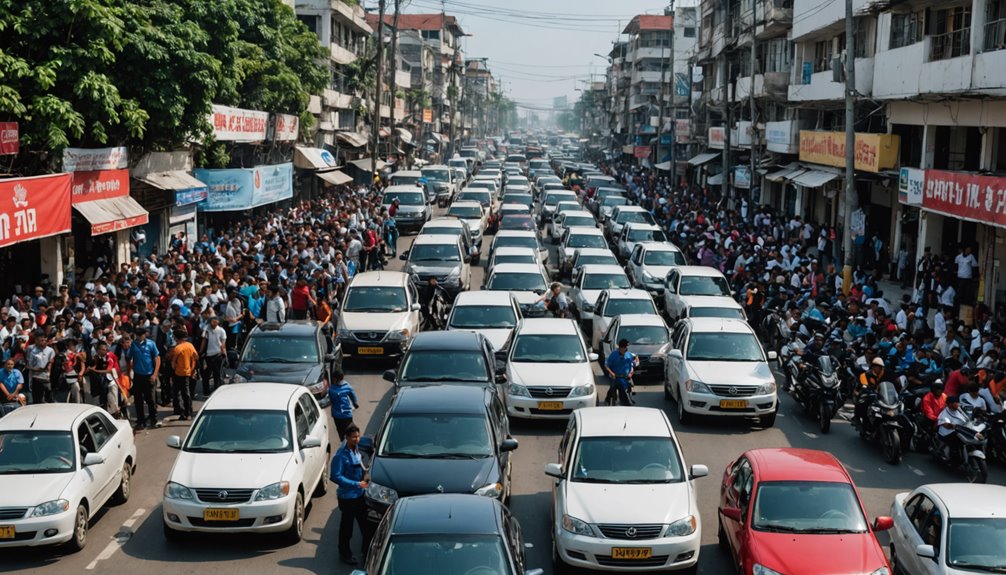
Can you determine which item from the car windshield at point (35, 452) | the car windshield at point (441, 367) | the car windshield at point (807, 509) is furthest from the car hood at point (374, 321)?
the car windshield at point (807, 509)

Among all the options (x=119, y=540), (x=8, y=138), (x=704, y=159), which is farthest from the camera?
(x=704, y=159)

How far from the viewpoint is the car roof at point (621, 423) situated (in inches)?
512

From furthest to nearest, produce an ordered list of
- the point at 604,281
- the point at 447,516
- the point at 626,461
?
the point at 604,281 → the point at 626,461 → the point at 447,516

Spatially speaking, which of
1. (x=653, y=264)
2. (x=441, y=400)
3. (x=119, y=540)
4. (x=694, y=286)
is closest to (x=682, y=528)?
(x=441, y=400)

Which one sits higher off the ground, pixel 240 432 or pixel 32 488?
pixel 240 432

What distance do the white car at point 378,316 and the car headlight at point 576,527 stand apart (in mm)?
11063

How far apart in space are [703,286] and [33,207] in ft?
49.5

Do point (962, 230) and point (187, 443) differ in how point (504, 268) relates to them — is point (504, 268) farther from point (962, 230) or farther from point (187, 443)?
point (187, 443)

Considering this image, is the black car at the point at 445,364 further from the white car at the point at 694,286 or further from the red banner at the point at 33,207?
the white car at the point at 694,286

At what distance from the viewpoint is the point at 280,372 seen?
61.3 feet

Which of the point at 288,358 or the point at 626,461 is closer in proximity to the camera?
the point at 626,461

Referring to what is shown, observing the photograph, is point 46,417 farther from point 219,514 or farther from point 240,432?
point 219,514

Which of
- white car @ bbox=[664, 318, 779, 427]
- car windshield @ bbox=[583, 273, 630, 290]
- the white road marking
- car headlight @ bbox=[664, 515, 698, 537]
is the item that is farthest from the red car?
car windshield @ bbox=[583, 273, 630, 290]

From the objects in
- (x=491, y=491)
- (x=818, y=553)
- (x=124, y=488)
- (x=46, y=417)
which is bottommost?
(x=124, y=488)
